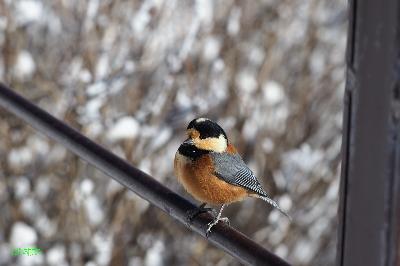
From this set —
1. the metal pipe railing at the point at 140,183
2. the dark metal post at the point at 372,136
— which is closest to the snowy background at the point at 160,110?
the metal pipe railing at the point at 140,183

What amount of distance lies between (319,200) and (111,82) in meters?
0.75

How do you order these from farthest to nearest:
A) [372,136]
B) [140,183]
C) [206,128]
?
[206,128]
[140,183]
[372,136]

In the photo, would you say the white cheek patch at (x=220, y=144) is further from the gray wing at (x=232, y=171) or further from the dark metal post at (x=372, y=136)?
the dark metal post at (x=372, y=136)

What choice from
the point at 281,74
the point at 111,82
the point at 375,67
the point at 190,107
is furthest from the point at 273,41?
the point at 375,67

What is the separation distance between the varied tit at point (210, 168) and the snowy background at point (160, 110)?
106 centimetres

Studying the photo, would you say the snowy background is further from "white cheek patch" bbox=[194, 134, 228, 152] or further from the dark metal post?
the dark metal post

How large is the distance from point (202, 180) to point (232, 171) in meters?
0.05

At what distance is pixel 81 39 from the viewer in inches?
91.6

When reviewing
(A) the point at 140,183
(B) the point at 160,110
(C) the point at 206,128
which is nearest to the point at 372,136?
(A) the point at 140,183

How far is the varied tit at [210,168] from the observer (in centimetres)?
125

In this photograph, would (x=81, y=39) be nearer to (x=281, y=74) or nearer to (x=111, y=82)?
(x=111, y=82)

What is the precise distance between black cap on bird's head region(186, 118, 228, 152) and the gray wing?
0.06 feet

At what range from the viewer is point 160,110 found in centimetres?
239

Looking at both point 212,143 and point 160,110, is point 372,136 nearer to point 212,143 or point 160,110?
point 212,143
